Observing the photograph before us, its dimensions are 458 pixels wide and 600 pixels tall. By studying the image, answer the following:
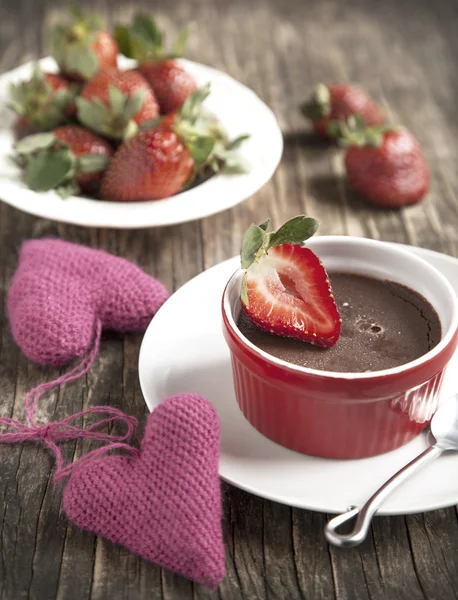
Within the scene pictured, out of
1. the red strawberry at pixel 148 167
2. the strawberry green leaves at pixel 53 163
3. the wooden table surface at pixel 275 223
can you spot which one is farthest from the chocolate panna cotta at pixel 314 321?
the strawberry green leaves at pixel 53 163

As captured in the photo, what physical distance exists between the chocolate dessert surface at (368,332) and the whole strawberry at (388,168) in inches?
28.1

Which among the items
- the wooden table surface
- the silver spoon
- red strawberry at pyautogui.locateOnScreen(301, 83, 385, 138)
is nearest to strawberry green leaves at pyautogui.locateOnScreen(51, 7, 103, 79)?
the wooden table surface

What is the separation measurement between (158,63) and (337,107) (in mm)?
539

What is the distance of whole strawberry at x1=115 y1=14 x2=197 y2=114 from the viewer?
6.72ft

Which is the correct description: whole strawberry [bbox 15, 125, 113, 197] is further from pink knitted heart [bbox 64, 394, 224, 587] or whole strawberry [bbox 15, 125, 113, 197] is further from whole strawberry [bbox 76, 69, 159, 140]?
pink knitted heart [bbox 64, 394, 224, 587]

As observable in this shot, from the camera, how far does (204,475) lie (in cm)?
111

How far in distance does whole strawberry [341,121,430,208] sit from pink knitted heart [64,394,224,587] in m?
1.02

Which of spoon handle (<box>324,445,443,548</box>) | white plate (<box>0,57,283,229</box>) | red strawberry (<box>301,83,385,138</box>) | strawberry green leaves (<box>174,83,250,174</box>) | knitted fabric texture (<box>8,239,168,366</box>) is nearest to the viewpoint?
spoon handle (<box>324,445,443,548</box>)

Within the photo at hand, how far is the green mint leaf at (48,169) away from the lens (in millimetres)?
1806

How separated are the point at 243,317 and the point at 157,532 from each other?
0.37 meters

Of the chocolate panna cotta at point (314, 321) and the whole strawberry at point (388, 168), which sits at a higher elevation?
the chocolate panna cotta at point (314, 321)

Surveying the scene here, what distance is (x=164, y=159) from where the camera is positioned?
1.79 m

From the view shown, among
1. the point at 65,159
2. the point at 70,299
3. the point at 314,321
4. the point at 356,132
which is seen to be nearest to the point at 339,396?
the point at 314,321

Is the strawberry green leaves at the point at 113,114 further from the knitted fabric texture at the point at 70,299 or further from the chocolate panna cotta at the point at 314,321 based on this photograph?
the chocolate panna cotta at the point at 314,321
